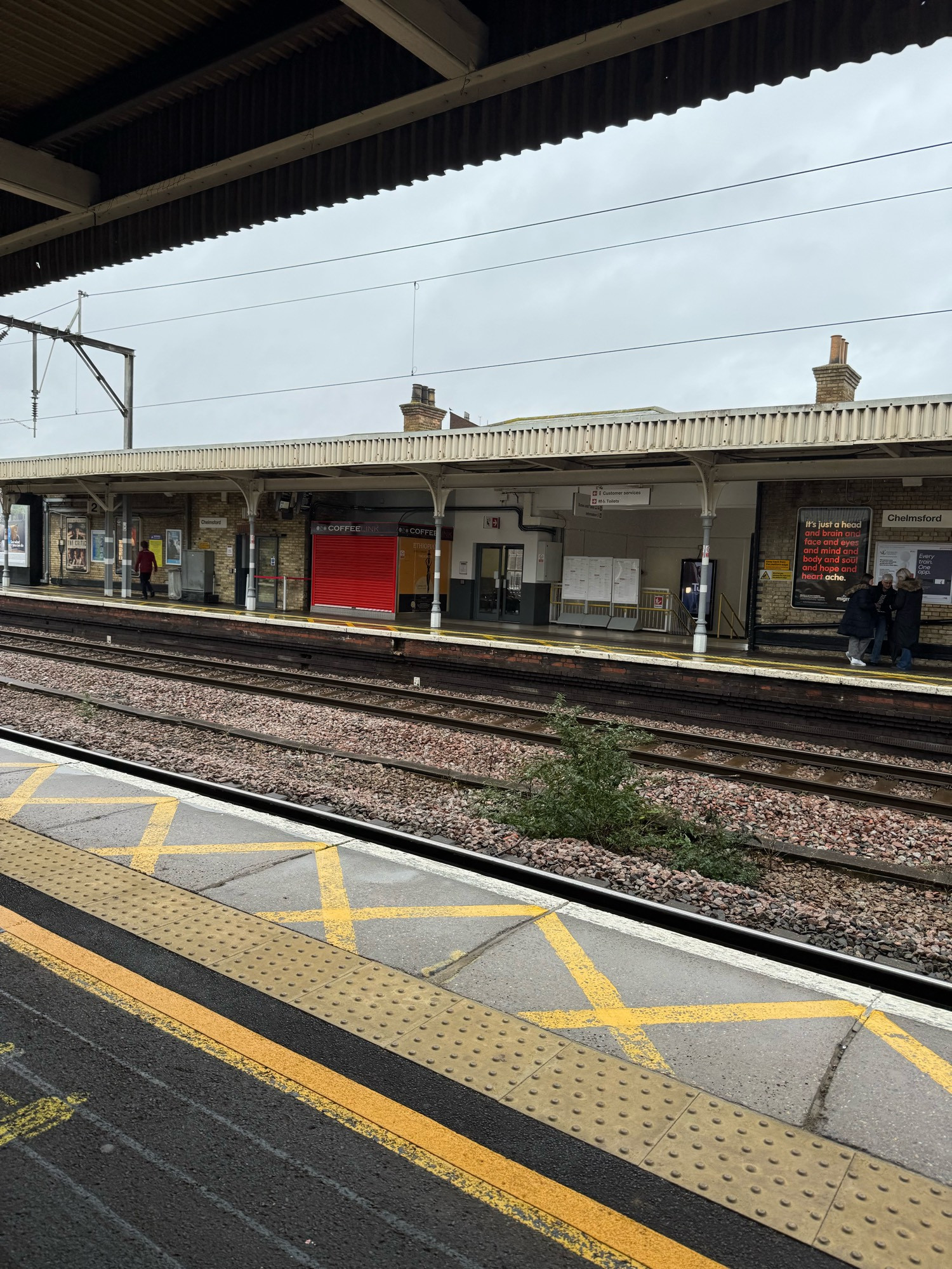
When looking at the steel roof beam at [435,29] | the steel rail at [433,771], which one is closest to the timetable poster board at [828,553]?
the steel rail at [433,771]

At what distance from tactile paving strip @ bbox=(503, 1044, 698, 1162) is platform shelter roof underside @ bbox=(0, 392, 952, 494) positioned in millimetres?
10889

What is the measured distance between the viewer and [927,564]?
14789 millimetres

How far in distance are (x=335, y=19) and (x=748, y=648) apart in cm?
1357

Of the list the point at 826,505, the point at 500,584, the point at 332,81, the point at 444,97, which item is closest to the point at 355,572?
the point at 500,584

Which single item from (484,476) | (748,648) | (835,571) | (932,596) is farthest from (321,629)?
(932,596)

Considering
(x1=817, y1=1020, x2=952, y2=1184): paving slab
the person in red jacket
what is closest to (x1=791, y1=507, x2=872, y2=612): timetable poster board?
(x1=817, y1=1020, x2=952, y2=1184): paving slab

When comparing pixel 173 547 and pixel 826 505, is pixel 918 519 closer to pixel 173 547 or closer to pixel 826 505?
pixel 826 505

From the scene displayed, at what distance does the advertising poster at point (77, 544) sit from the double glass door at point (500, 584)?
620 inches

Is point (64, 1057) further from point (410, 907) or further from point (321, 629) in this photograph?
point (321, 629)

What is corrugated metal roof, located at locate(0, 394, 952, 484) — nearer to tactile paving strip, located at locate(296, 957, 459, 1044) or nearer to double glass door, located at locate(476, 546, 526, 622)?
double glass door, located at locate(476, 546, 526, 622)

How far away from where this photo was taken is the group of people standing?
1341 cm

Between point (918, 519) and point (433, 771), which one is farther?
point (918, 519)

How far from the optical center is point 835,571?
15.7 m

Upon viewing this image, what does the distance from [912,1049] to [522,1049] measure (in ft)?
4.83
